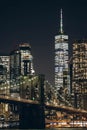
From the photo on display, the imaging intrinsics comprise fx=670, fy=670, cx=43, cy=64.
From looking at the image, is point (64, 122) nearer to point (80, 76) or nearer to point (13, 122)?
point (13, 122)

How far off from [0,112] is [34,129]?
47334mm

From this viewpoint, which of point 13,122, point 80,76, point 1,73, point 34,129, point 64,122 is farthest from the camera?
point 80,76

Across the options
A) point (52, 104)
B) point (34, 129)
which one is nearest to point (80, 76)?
point (52, 104)

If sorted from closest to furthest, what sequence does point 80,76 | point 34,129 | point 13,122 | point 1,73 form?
1. point 34,129
2. point 13,122
3. point 1,73
4. point 80,76

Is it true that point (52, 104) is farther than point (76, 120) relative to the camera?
No

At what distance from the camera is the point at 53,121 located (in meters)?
129

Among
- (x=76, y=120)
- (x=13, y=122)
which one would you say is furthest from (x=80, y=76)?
(x=13, y=122)

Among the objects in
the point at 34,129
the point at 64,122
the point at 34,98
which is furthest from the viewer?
the point at 64,122

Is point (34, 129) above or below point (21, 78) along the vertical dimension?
below

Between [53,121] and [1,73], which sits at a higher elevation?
[1,73]

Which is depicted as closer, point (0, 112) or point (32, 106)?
point (32, 106)

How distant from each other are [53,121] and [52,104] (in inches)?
1178

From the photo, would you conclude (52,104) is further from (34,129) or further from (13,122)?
(13,122)

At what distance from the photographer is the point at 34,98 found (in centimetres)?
9388
